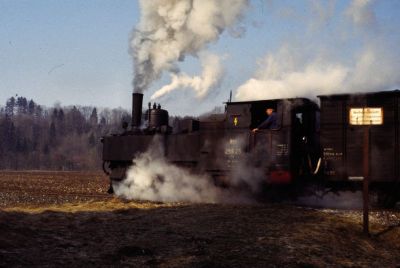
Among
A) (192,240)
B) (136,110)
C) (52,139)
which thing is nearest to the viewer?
(192,240)

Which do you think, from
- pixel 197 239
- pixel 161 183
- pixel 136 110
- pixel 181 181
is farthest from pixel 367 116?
pixel 136 110

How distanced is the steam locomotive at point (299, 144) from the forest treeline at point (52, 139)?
8699 centimetres

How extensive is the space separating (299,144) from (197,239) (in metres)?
Result: 8.30

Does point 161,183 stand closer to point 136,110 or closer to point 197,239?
point 136,110

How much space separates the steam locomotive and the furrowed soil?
108 inches

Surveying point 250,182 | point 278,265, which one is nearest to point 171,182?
point 250,182

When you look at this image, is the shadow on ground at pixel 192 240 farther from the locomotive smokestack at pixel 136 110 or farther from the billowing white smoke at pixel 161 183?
the locomotive smokestack at pixel 136 110

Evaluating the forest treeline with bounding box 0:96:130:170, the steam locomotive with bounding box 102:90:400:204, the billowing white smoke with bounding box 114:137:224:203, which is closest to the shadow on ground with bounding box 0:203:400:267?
the steam locomotive with bounding box 102:90:400:204

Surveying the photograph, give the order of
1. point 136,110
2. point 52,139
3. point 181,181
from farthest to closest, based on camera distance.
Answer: point 52,139, point 136,110, point 181,181

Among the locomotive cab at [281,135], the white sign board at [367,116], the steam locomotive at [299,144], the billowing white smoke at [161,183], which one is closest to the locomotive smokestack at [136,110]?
the billowing white smoke at [161,183]

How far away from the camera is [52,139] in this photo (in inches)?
5340

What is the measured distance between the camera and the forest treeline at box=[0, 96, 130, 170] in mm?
108663

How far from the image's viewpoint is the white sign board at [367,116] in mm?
11625

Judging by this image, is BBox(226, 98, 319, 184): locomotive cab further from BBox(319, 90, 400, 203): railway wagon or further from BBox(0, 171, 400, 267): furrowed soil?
BBox(0, 171, 400, 267): furrowed soil
